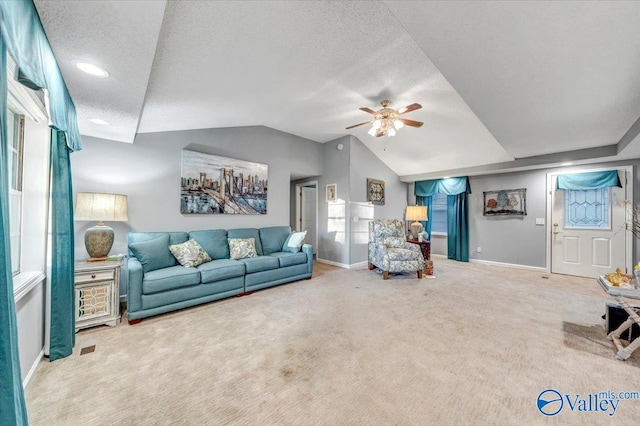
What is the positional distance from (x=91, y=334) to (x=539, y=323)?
4534 mm

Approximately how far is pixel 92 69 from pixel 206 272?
2192 millimetres

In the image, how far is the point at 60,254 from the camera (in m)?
2.02

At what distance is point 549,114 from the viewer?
2916mm

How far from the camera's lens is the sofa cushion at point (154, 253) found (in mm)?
2893

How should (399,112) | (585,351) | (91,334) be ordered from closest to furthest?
(585,351), (91,334), (399,112)

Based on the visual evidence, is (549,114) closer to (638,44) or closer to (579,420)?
(638,44)

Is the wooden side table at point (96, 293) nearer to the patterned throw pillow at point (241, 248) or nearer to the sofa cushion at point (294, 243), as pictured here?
the patterned throw pillow at point (241, 248)

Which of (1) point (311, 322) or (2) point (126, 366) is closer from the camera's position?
(2) point (126, 366)

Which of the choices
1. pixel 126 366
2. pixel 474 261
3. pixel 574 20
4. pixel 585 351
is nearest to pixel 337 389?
pixel 126 366

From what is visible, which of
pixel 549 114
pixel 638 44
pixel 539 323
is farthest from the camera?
pixel 549 114

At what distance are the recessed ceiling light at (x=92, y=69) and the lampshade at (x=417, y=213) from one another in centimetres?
530

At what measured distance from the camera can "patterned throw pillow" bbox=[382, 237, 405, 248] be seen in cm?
473

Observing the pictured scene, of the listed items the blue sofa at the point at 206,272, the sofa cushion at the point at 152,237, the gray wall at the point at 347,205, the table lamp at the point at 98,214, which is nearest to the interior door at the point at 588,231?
the gray wall at the point at 347,205

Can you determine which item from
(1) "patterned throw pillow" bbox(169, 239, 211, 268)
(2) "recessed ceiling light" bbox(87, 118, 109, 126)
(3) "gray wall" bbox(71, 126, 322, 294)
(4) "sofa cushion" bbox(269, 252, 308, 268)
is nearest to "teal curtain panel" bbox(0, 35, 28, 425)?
(2) "recessed ceiling light" bbox(87, 118, 109, 126)
